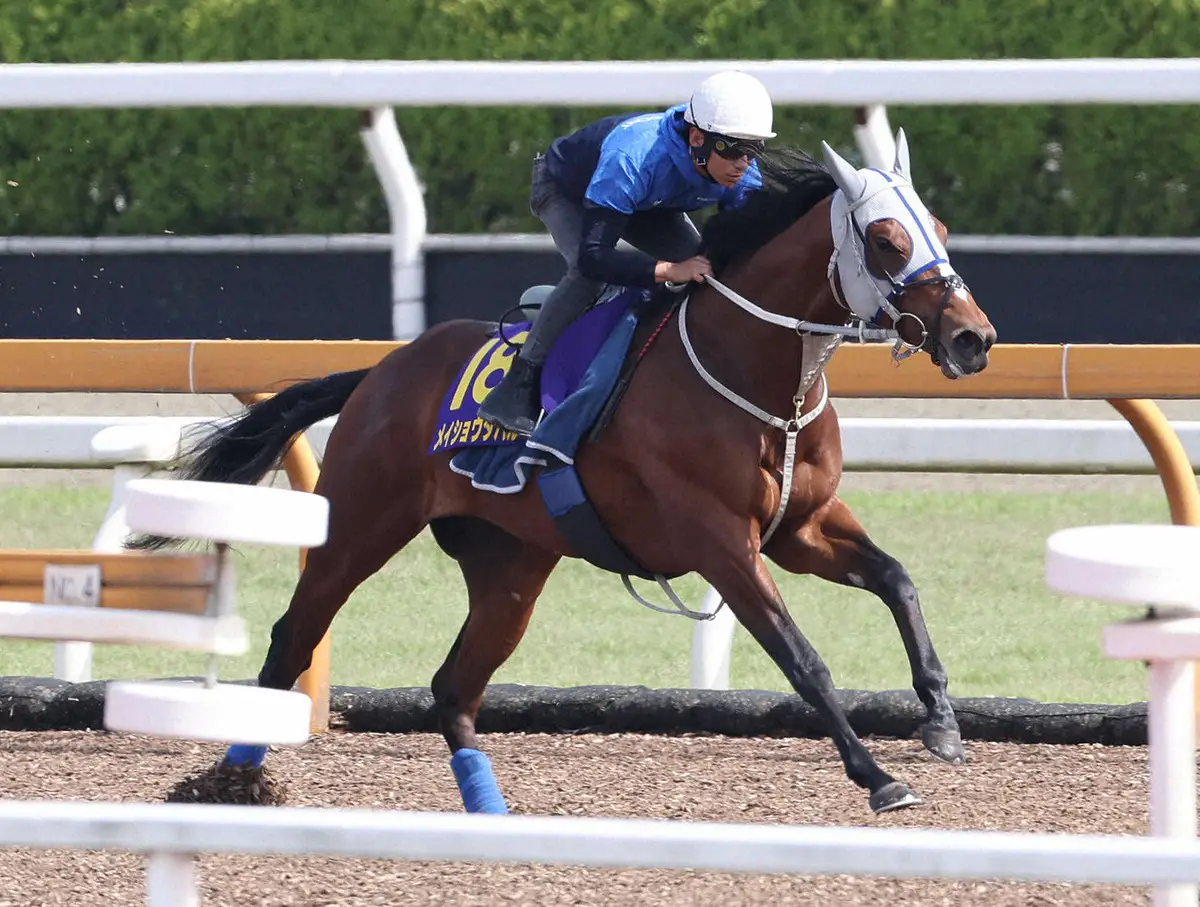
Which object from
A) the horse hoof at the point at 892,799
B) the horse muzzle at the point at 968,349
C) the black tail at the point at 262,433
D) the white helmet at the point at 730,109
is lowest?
the horse hoof at the point at 892,799

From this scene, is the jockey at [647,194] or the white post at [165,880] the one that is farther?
the jockey at [647,194]

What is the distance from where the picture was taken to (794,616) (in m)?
6.61

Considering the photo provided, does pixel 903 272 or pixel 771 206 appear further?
pixel 771 206

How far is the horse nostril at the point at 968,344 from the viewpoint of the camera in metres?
3.89

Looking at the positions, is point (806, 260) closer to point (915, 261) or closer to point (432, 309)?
point (915, 261)

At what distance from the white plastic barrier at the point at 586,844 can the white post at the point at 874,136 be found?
3316 mm

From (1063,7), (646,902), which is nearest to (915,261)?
(646,902)

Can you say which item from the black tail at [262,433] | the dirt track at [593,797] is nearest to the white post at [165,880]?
the dirt track at [593,797]

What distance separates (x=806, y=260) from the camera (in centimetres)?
425

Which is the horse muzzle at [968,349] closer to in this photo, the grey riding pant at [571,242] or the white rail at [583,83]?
the grey riding pant at [571,242]

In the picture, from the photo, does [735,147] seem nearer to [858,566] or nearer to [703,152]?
[703,152]

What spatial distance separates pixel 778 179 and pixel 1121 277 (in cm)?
167

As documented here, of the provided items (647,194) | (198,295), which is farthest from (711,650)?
(198,295)

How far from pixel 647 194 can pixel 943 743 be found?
1247 millimetres
